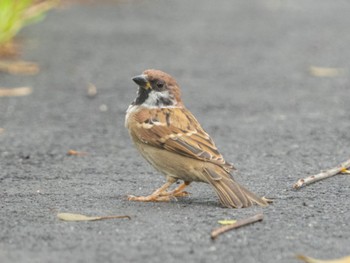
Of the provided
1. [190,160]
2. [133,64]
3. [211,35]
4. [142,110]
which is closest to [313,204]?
[190,160]

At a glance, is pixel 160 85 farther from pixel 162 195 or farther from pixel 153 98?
pixel 162 195

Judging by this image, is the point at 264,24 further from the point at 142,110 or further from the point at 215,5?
the point at 142,110

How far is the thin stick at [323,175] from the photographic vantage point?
6043 mm

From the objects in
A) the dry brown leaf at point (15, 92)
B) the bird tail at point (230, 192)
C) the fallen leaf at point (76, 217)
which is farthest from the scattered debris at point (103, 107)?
the fallen leaf at point (76, 217)

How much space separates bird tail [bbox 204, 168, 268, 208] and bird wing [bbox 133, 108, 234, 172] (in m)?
0.08

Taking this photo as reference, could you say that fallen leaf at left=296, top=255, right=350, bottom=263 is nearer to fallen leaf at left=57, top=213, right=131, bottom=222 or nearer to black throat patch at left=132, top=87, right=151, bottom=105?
fallen leaf at left=57, top=213, right=131, bottom=222

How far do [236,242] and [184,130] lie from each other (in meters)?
1.40

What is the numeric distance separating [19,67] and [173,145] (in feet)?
17.9

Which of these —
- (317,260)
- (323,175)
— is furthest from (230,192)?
(317,260)

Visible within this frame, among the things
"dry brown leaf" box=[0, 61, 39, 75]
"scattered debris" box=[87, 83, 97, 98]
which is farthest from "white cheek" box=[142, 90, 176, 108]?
"dry brown leaf" box=[0, 61, 39, 75]

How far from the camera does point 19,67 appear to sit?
426 inches

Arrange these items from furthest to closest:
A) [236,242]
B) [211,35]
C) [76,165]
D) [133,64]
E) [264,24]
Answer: [264,24] → [211,35] → [133,64] → [76,165] → [236,242]

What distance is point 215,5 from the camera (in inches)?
719

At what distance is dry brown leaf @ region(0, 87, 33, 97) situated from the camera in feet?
31.3
